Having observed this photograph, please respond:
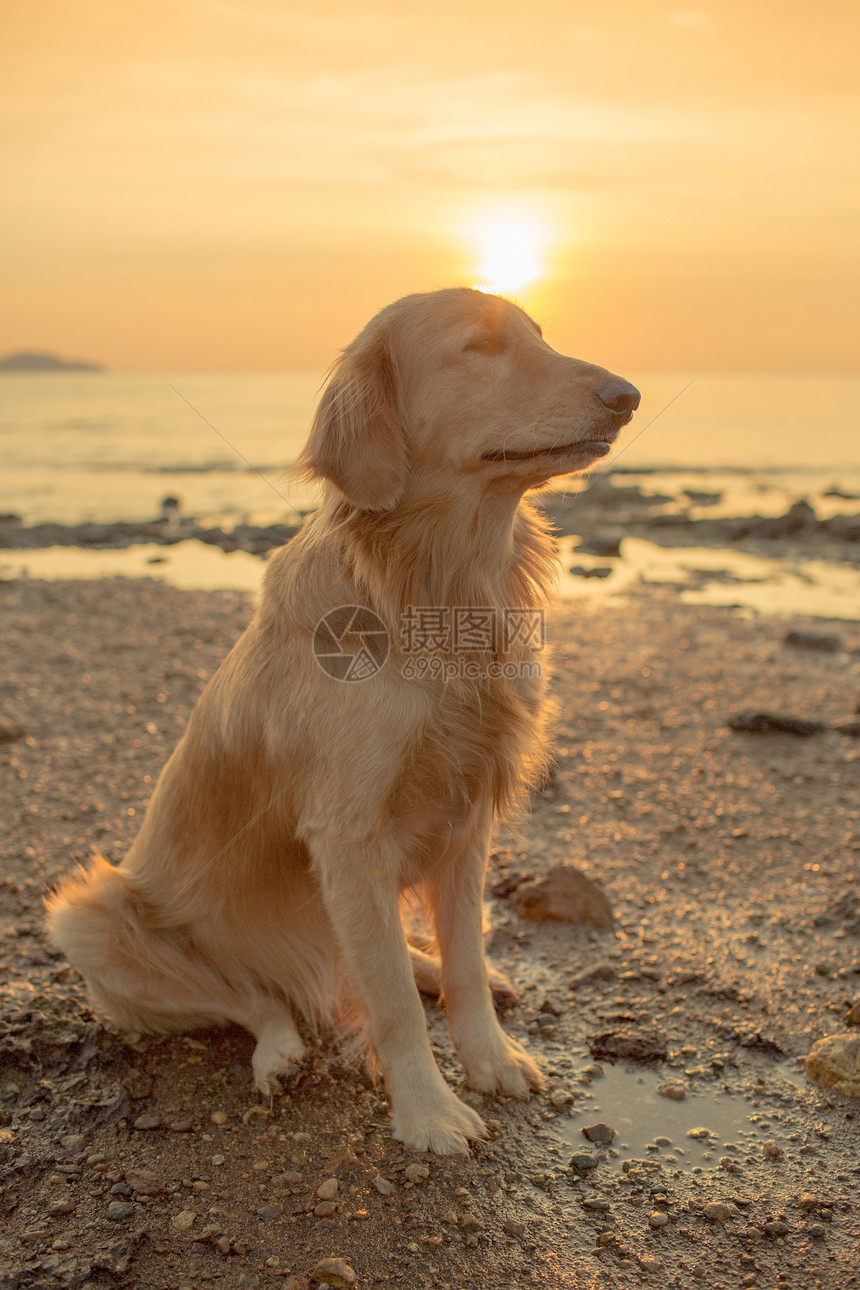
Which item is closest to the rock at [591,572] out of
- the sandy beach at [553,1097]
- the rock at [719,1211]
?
the sandy beach at [553,1097]

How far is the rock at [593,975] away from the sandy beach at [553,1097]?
13mm

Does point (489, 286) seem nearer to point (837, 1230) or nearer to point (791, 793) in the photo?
point (837, 1230)

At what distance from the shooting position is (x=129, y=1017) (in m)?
2.77

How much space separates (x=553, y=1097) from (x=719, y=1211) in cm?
57

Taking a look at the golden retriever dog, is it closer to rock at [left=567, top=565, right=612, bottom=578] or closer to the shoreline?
rock at [left=567, top=565, right=612, bottom=578]

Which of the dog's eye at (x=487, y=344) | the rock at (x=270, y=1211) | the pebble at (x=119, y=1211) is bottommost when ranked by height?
the rock at (x=270, y=1211)

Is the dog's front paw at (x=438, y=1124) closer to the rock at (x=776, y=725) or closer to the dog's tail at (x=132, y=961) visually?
the dog's tail at (x=132, y=961)

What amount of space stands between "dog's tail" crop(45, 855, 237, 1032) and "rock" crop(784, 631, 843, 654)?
562 centimetres

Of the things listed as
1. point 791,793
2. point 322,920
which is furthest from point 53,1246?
point 791,793

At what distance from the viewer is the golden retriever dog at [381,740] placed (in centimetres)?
243

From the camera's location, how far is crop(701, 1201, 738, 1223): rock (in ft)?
7.19

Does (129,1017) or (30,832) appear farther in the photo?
(30,832)

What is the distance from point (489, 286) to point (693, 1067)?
2.44 metres

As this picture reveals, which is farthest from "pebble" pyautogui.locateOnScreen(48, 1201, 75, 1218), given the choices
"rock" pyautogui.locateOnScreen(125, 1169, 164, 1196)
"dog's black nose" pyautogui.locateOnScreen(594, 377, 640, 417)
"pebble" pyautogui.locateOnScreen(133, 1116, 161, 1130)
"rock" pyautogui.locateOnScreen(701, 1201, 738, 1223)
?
"dog's black nose" pyautogui.locateOnScreen(594, 377, 640, 417)
